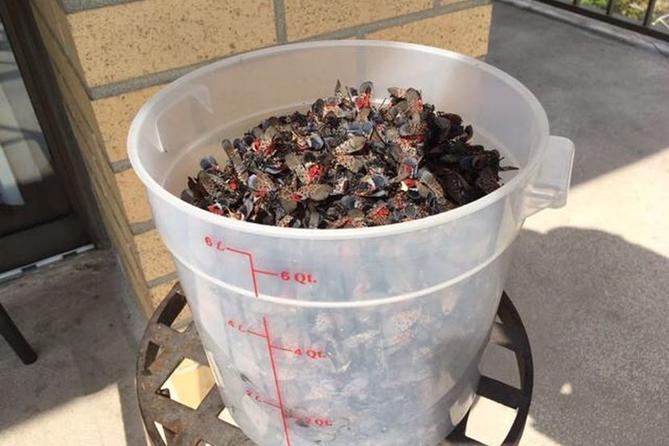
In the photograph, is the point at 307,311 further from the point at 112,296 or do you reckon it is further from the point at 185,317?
the point at 112,296

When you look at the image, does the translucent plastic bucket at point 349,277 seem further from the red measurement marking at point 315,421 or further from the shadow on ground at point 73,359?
the shadow on ground at point 73,359

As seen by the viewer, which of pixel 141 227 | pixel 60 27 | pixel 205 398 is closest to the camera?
pixel 205 398

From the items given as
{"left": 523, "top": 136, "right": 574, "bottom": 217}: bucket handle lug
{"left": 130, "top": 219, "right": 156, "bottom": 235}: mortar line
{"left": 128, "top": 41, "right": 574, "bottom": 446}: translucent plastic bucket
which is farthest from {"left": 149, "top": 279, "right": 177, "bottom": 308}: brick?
{"left": 523, "top": 136, "right": 574, "bottom": 217}: bucket handle lug

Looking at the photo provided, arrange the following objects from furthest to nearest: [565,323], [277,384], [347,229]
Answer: [565,323] < [277,384] < [347,229]

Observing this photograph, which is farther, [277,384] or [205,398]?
[205,398]

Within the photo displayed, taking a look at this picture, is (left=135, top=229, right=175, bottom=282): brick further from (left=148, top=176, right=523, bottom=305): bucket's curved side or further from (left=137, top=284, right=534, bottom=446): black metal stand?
(left=148, top=176, right=523, bottom=305): bucket's curved side

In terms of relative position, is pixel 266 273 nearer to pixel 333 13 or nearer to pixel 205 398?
pixel 205 398

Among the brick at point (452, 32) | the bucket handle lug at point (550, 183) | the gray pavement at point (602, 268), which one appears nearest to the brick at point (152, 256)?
the brick at point (452, 32)

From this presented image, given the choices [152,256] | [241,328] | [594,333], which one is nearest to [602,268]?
[594,333]
